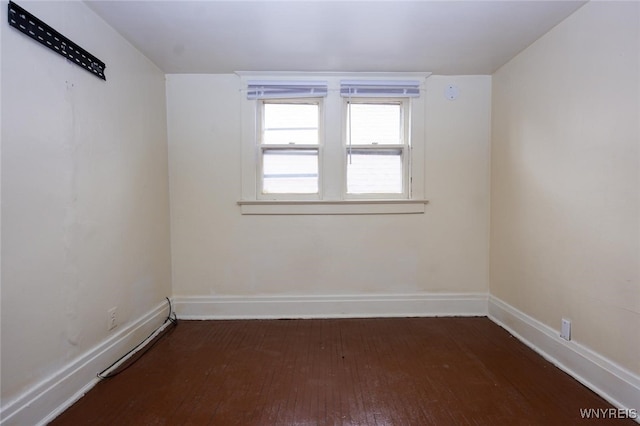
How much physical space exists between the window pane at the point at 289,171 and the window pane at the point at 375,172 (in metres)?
0.35

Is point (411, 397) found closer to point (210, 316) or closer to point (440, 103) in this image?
point (210, 316)

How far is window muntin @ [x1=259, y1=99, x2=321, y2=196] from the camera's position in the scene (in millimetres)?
2598

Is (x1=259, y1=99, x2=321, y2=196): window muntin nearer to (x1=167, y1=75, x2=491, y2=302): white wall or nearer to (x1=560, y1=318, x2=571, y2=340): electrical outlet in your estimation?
(x1=167, y1=75, x2=491, y2=302): white wall

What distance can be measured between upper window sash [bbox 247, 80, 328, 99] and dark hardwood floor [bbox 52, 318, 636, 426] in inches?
80.9

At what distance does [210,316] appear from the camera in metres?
2.56

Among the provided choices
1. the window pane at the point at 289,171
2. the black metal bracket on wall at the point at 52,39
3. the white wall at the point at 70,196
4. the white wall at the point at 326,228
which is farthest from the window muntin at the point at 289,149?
the black metal bracket on wall at the point at 52,39

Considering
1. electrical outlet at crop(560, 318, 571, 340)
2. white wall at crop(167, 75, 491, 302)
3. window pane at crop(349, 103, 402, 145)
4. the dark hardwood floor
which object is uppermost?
window pane at crop(349, 103, 402, 145)

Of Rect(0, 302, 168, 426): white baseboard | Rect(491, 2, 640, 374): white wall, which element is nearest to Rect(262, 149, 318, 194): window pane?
Rect(0, 302, 168, 426): white baseboard

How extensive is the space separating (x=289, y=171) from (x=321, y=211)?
0.48m

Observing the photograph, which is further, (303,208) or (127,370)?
(303,208)

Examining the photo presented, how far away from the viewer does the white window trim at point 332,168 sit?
2521 mm

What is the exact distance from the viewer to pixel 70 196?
5.04ft

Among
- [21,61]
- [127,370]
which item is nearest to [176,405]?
[127,370]

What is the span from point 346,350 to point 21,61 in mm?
2437
